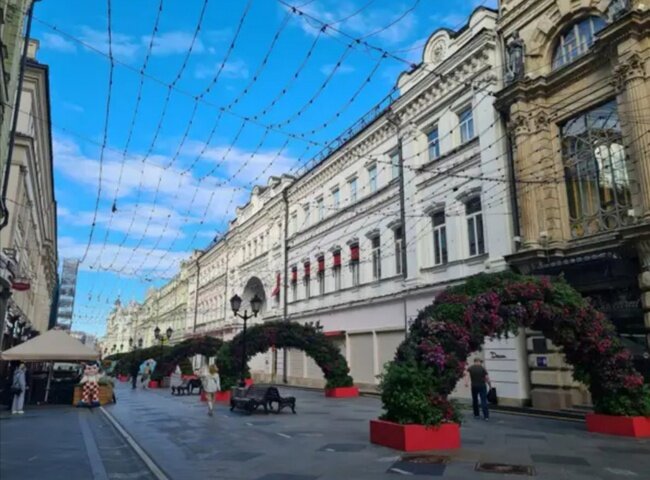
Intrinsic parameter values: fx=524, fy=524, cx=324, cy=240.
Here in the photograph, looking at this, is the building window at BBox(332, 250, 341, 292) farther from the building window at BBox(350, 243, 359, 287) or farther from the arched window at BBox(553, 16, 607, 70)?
the arched window at BBox(553, 16, 607, 70)

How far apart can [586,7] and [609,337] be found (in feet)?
36.1

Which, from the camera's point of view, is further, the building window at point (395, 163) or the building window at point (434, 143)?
the building window at point (395, 163)

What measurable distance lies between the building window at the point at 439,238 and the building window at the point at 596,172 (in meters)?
5.92

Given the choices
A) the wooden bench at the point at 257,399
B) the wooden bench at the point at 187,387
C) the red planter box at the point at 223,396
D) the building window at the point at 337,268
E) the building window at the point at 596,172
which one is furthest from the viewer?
the building window at the point at 337,268

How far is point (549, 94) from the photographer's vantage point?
1756 cm

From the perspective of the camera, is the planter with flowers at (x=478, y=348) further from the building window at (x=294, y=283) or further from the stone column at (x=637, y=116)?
the building window at (x=294, y=283)

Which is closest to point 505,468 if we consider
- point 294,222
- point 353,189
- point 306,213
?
point 353,189

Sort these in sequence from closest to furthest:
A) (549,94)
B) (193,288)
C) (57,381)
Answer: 1. (549,94)
2. (57,381)
3. (193,288)

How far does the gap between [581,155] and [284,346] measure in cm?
1380

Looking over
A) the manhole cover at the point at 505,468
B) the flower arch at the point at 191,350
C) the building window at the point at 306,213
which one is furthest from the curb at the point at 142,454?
the building window at the point at 306,213

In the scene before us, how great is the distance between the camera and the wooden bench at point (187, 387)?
1082 inches

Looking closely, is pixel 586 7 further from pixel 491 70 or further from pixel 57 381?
pixel 57 381

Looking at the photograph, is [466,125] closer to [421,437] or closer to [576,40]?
[576,40]

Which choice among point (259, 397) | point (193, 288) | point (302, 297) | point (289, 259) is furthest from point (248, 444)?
point (193, 288)
